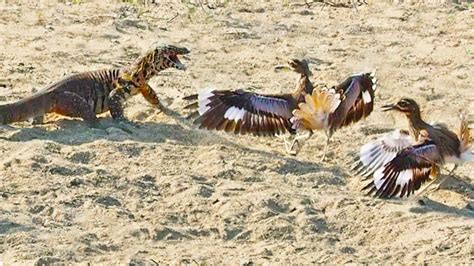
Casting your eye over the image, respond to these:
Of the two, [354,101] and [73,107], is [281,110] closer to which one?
[354,101]

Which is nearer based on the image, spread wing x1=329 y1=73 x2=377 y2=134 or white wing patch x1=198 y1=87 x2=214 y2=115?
spread wing x1=329 y1=73 x2=377 y2=134

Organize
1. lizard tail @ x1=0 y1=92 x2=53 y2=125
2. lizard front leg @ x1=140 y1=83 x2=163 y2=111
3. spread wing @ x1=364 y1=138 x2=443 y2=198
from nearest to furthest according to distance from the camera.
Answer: spread wing @ x1=364 y1=138 x2=443 y2=198, lizard tail @ x1=0 y1=92 x2=53 y2=125, lizard front leg @ x1=140 y1=83 x2=163 y2=111

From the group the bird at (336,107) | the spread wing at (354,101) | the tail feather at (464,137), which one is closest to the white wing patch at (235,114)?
the bird at (336,107)

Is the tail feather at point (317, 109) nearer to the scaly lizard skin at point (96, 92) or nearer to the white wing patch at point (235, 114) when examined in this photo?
the white wing patch at point (235, 114)

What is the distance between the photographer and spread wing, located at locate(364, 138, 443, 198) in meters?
6.82

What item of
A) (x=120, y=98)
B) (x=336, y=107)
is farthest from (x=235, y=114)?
(x=120, y=98)

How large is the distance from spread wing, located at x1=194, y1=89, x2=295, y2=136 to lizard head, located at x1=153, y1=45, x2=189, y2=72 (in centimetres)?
94

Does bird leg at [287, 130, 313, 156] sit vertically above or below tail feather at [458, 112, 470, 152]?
below

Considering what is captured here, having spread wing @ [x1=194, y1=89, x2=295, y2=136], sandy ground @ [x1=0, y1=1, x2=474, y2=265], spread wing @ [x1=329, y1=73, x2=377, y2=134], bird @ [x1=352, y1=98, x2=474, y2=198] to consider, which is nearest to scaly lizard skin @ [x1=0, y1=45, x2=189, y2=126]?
sandy ground @ [x1=0, y1=1, x2=474, y2=265]

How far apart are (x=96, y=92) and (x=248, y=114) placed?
54.6 inches

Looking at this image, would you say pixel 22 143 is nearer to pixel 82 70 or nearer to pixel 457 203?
pixel 82 70

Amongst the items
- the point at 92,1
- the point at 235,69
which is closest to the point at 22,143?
the point at 235,69

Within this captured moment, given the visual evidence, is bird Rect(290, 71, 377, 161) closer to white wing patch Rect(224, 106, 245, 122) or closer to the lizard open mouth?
white wing patch Rect(224, 106, 245, 122)

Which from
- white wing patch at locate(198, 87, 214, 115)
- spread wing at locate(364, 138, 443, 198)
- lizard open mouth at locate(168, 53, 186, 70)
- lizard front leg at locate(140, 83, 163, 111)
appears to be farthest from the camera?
lizard open mouth at locate(168, 53, 186, 70)
